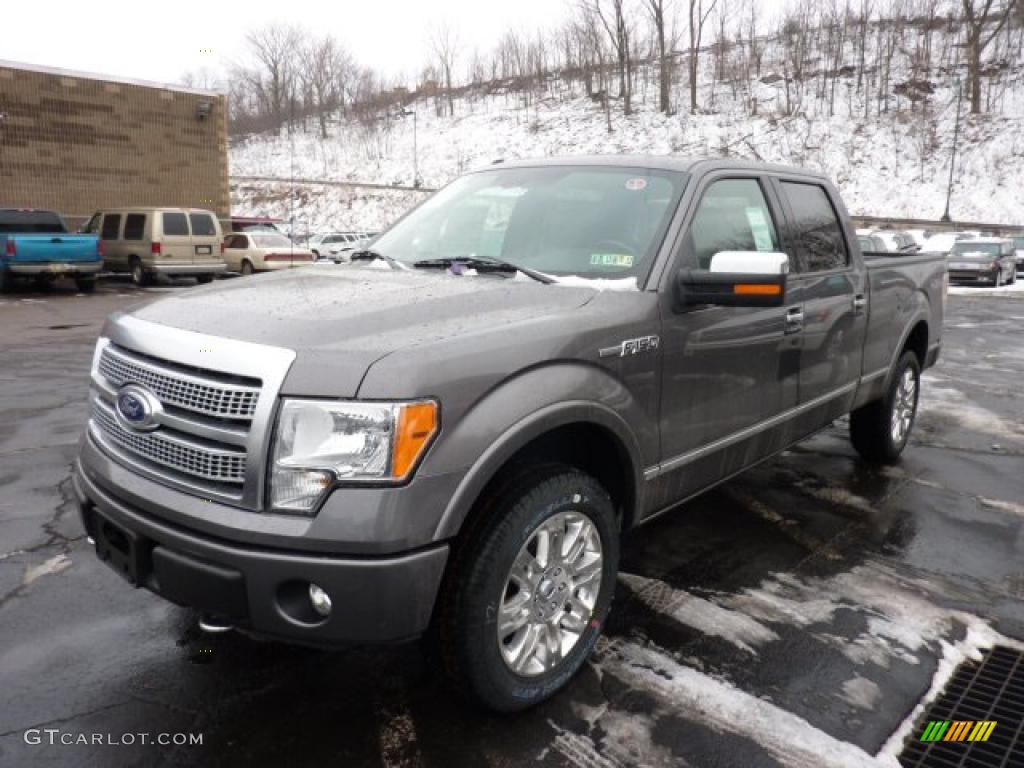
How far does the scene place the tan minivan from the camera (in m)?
19.2

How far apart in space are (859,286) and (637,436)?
2.39m

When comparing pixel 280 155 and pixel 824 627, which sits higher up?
pixel 280 155

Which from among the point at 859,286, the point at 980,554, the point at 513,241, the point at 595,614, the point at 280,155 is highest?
the point at 280,155

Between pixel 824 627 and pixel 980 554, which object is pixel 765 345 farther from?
pixel 980 554

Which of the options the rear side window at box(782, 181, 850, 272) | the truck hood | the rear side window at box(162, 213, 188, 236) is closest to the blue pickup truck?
the rear side window at box(162, 213, 188, 236)

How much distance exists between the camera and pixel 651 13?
2141 inches

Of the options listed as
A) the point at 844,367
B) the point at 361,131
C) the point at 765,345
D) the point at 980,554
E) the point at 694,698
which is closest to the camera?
the point at 694,698

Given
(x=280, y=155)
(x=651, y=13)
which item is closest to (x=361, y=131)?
(x=280, y=155)

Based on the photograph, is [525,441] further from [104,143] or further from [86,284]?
[104,143]

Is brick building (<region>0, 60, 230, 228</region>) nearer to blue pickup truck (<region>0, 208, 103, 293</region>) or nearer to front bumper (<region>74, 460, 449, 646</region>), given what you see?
blue pickup truck (<region>0, 208, 103, 293</region>)

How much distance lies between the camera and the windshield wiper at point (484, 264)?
311 cm

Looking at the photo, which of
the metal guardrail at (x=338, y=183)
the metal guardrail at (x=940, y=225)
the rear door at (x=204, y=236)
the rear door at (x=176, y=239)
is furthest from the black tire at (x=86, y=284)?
the metal guardrail at (x=338, y=183)

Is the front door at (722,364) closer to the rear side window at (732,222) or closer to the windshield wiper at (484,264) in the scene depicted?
the rear side window at (732,222)

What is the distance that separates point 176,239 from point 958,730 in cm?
1989
